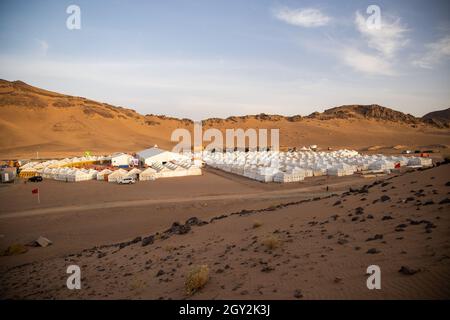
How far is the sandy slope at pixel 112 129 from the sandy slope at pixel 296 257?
2638 inches

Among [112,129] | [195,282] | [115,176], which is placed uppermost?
[112,129]

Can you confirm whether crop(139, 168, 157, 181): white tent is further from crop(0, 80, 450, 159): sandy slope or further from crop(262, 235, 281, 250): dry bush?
crop(0, 80, 450, 159): sandy slope

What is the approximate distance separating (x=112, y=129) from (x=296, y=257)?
350 feet

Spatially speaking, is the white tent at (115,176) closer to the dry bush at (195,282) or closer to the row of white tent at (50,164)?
the row of white tent at (50,164)

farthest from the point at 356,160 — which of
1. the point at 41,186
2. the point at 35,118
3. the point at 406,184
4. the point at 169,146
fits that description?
the point at 35,118

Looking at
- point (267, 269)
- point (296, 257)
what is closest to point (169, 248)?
point (267, 269)

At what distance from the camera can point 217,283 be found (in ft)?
23.1

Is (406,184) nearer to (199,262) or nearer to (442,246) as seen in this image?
(442,246)

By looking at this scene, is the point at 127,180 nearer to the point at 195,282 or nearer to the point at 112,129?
the point at 195,282

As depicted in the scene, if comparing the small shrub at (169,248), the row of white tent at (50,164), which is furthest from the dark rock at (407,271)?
the row of white tent at (50,164)

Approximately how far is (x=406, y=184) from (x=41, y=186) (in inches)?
1245

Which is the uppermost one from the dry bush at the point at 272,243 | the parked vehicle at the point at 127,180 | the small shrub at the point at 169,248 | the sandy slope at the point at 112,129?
the sandy slope at the point at 112,129

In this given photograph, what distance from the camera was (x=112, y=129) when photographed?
107 meters

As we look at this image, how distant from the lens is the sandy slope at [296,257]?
238 inches
